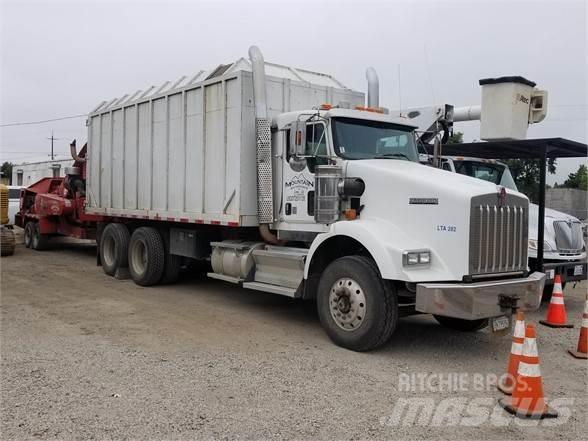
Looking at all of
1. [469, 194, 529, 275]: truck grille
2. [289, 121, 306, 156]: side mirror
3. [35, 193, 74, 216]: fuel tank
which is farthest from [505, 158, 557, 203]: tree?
[35, 193, 74, 216]: fuel tank

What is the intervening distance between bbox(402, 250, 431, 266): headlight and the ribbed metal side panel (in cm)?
265

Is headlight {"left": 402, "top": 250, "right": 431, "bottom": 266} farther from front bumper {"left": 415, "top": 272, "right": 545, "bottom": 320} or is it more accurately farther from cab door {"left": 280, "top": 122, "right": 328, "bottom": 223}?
cab door {"left": 280, "top": 122, "right": 328, "bottom": 223}

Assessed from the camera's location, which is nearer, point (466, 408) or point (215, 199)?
point (466, 408)

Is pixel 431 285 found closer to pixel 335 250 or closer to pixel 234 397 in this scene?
pixel 335 250

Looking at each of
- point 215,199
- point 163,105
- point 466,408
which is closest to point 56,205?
point 163,105

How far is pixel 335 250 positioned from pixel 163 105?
16.1 feet

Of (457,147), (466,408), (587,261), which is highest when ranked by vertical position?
(457,147)

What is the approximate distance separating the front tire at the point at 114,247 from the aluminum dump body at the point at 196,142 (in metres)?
0.37

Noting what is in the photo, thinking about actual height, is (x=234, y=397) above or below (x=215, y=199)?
below

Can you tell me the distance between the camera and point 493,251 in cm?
626

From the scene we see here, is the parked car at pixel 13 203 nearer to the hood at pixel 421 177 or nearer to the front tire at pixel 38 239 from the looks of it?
the front tire at pixel 38 239

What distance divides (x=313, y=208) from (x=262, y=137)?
1.44 meters

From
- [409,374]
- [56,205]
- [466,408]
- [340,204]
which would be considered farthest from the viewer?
[56,205]

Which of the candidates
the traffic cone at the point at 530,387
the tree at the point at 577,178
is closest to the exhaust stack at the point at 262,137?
the traffic cone at the point at 530,387
